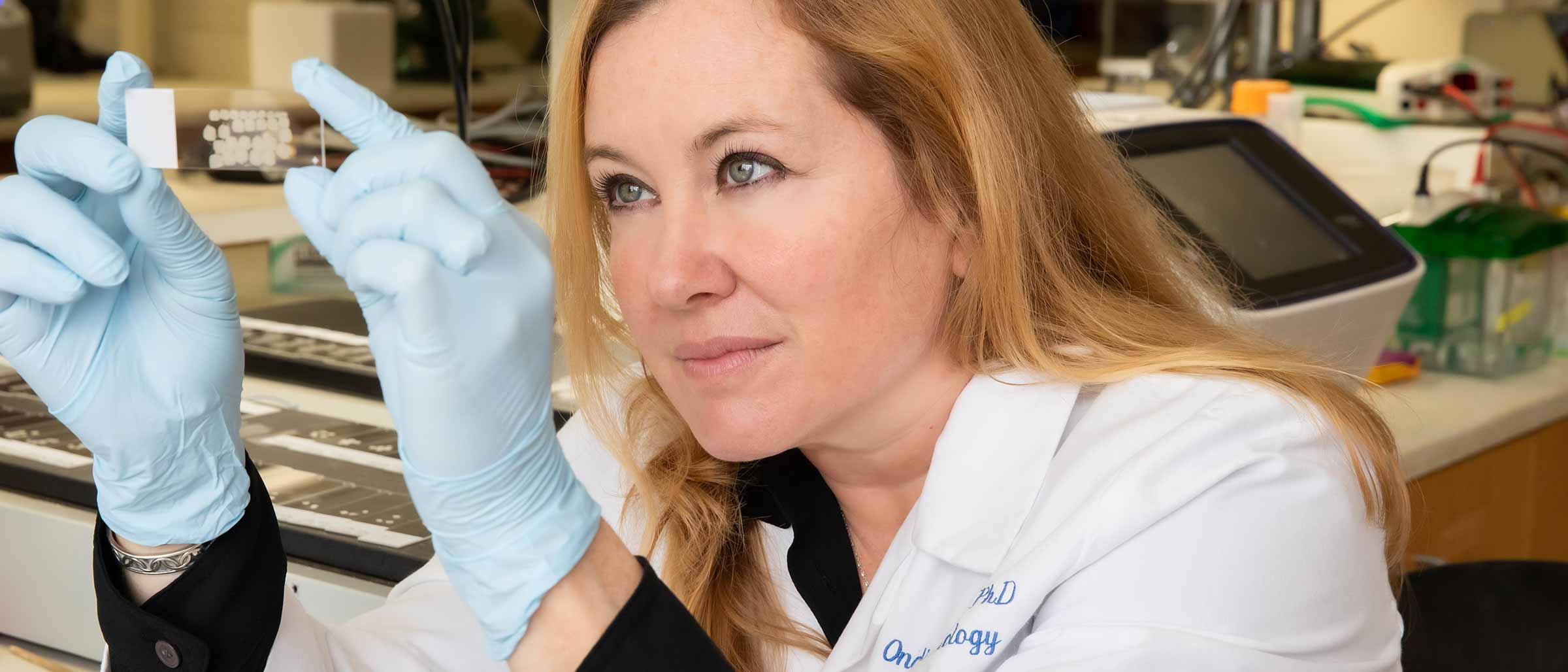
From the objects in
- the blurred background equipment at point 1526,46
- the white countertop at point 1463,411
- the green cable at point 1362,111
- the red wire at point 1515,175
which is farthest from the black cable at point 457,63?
the blurred background equipment at point 1526,46

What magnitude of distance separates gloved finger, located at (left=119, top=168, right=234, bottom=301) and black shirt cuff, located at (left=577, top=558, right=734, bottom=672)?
374 millimetres

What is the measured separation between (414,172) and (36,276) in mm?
287

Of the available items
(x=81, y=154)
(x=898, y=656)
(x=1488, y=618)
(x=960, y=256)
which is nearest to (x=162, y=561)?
(x=81, y=154)

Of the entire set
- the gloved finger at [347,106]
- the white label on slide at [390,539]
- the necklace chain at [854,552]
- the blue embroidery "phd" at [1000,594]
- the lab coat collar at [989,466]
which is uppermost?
the gloved finger at [347,106]

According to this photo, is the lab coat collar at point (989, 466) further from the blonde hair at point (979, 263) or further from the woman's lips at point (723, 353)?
the woman's lips at point (723, 353)

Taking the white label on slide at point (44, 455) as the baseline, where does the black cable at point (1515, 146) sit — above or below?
above

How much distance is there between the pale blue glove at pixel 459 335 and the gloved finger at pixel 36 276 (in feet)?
0.64

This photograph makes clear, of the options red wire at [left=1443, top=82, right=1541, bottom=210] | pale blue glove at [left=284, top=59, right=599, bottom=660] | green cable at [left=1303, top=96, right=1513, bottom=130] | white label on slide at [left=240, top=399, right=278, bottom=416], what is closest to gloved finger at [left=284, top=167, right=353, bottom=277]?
pale blue glove at [left=284, top=59, right=599, bottom=660]

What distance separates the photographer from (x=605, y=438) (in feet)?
4.36

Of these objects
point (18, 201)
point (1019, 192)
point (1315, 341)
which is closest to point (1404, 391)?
point (1315, 341)

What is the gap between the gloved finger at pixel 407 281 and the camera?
0.67 m

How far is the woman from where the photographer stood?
75cm

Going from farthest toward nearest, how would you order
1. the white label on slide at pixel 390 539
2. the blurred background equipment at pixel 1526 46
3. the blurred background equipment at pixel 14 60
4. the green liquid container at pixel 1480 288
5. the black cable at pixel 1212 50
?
A: the blurred background equipment at pixel 14 60 < the blurred background equipment at pixel 1526 46 < the black cable at pixel 1212 50 < the green liquid container at pixel 1480 288 < the white label on slide at pixel 390 539

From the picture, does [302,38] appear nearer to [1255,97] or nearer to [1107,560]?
[1255,97]
